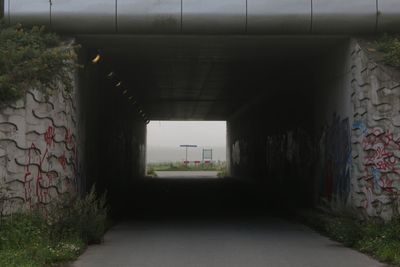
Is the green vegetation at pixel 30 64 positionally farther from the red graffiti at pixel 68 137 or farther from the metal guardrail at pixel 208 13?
the red graffiti at pixel 68 137

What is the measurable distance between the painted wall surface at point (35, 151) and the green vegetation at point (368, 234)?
586cm

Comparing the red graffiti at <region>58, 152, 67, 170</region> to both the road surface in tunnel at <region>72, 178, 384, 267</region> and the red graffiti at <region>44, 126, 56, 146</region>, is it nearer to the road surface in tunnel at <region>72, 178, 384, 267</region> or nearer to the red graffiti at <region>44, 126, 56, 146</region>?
the red graffiti at <region>44, 126, 56, 146</region>

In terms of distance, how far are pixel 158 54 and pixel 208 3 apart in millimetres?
3971

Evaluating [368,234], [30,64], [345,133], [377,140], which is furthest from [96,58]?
[368,234]

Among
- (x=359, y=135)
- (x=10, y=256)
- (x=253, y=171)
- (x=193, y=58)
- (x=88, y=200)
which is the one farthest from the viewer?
(x=253, y=171)

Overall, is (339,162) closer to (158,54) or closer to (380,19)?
(380,19)

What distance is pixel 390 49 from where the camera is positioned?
12508 mm

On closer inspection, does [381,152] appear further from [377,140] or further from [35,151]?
[35,151]

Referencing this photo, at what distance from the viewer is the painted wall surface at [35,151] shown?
1094 cm

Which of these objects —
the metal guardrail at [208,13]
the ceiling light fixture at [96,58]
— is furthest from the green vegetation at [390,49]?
the ceiling light fixture at [96,58]

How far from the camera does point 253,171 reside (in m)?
33.3

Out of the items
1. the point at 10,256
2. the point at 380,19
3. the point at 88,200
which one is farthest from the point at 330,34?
the point at 10,256

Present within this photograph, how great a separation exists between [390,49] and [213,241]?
569cm

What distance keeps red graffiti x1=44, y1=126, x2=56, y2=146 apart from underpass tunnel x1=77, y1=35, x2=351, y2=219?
2.66m
